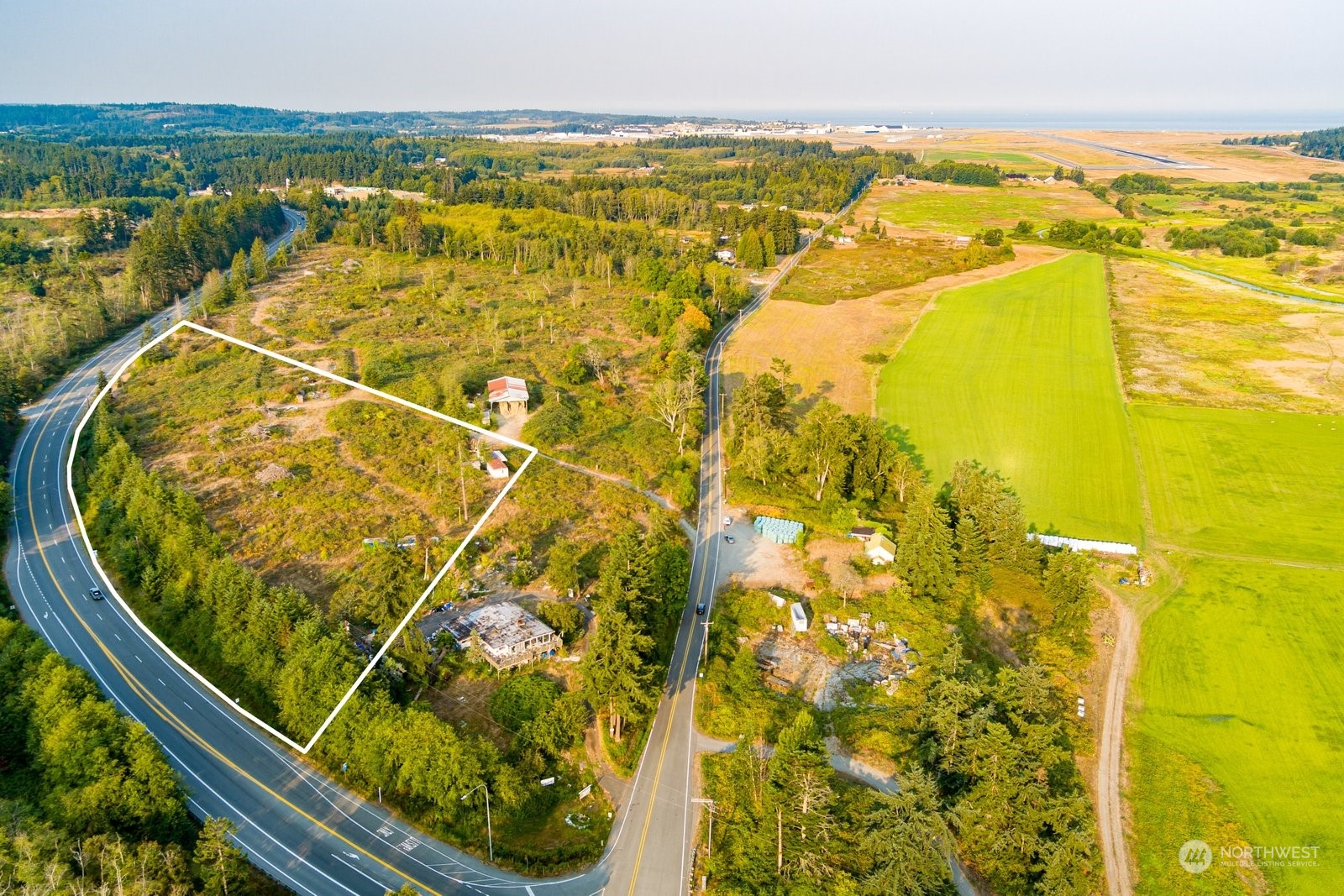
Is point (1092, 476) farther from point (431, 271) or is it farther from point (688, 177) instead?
point (688, 177)

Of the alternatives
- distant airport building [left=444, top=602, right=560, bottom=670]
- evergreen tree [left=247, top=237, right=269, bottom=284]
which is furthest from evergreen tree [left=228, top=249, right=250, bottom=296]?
distant airport building [left=444, top=602, right=560, bottom=670]

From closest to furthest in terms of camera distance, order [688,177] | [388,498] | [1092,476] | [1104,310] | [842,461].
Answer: [388,498] → [842,461] → [1092,476] → [1104,310] → [688,177]

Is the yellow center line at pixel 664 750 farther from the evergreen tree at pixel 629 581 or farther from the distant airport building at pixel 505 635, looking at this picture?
the distant airport building at pixel 505 635

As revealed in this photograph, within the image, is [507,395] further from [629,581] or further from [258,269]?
[258,269]

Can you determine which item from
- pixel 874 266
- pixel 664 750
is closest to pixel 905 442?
pixel 664 750

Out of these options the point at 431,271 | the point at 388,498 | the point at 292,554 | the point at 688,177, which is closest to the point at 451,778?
the point at 292,554

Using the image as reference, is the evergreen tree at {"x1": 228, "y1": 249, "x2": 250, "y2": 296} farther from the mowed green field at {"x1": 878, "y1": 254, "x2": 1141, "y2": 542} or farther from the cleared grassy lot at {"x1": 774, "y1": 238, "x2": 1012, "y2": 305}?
the mowed green field at {"x1": 878, "y1": 254, "x2": 1141, "y2": 542}

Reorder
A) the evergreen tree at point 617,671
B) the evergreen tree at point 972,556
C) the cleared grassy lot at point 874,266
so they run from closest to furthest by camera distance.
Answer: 1. the evergreen tree at point 617,671
2. the evergreen tree at point 972,556
3. the cleared grassy lot at point 874,266

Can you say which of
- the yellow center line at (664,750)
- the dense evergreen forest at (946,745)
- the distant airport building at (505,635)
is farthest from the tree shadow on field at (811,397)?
the distant airport building at (505,635)
